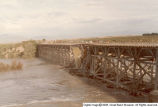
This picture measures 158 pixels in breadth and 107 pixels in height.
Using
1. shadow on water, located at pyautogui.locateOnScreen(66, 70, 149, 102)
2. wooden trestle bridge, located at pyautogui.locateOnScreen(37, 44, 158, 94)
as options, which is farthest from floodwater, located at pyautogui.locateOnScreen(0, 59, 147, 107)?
wooden trestle bridge, located at pyautogui.locateOnScreen(37, 44, 158, 94)

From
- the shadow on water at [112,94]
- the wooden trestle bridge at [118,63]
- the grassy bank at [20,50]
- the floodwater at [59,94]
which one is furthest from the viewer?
the grassy bank at [20,50]

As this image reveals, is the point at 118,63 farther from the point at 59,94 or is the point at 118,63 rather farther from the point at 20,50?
the point at 20,50

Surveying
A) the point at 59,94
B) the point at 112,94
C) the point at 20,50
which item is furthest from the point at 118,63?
the point at 20,50

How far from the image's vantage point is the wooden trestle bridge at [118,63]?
1388 cm

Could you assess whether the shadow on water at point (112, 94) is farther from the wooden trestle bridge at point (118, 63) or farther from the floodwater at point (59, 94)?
the wooden trestle bridge at point (118, 63)

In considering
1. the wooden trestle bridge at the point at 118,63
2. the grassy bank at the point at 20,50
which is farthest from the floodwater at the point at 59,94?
the grassy bank at the point at 20,50

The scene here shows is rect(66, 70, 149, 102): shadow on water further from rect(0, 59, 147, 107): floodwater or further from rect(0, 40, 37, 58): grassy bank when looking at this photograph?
rect(0, 40, 37, 58): grassy bank

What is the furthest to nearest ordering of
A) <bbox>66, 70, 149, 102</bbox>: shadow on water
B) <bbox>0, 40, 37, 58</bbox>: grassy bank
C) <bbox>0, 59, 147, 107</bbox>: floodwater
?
<bbox>0, 40, 37, 58</bbox>: grassy bank, <bbox>0, 59, 147, 107</bbox>: floodwater, <bbox>66, 70, 149, 102</bbox>: shadow on water

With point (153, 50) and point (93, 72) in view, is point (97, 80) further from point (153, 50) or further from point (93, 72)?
point (153, 50)

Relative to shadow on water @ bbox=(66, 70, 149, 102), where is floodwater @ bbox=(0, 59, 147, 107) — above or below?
below

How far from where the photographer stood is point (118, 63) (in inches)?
643

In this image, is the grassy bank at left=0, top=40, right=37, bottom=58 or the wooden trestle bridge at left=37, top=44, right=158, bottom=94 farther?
the grassy bank at left=0, top=40, right=37, bottom=58

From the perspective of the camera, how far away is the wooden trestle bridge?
13.9 m

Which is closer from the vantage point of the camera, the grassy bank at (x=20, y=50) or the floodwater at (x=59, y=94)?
the floodwater at (x=59, y=94)
